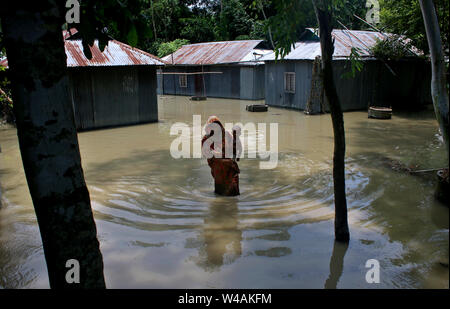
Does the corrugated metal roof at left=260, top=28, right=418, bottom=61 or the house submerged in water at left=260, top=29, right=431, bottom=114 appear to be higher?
the corrugated metal roof at left=260, top=28, right=418, bottom=61

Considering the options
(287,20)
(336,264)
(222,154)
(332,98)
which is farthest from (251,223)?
(287,20)

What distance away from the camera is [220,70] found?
29875 millimetres

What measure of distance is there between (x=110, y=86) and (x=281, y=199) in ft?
36.7

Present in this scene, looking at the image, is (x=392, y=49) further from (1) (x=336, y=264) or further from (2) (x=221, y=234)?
(1) (x=336, y=264)

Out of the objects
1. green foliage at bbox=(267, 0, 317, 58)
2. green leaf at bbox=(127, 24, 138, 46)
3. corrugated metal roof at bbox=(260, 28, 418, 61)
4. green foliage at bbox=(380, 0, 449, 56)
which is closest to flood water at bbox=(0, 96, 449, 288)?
green leaf at bbox=(127, 24, 138, 46)

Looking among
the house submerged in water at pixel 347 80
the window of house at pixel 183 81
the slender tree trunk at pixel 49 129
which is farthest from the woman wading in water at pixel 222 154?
the window of house at pixel 183 81

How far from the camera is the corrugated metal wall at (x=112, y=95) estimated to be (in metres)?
Answer: 16.1

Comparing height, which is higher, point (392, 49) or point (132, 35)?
point (392, 49)

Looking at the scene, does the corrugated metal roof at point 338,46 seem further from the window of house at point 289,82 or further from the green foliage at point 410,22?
the green foliage at point 410,22

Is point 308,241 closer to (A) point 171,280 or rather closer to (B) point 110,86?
(A) point 171,280

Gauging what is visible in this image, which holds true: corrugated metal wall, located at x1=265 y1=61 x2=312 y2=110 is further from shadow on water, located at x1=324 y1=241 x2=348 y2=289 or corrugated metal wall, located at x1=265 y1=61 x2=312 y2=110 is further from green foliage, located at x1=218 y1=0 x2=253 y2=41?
green foliage, located at x1=218 y1=0 x2=253 y2=41

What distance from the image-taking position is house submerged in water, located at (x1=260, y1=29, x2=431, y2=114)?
20.3 metres

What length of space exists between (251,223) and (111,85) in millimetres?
11901

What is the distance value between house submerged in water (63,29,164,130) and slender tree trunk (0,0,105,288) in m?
13.7
